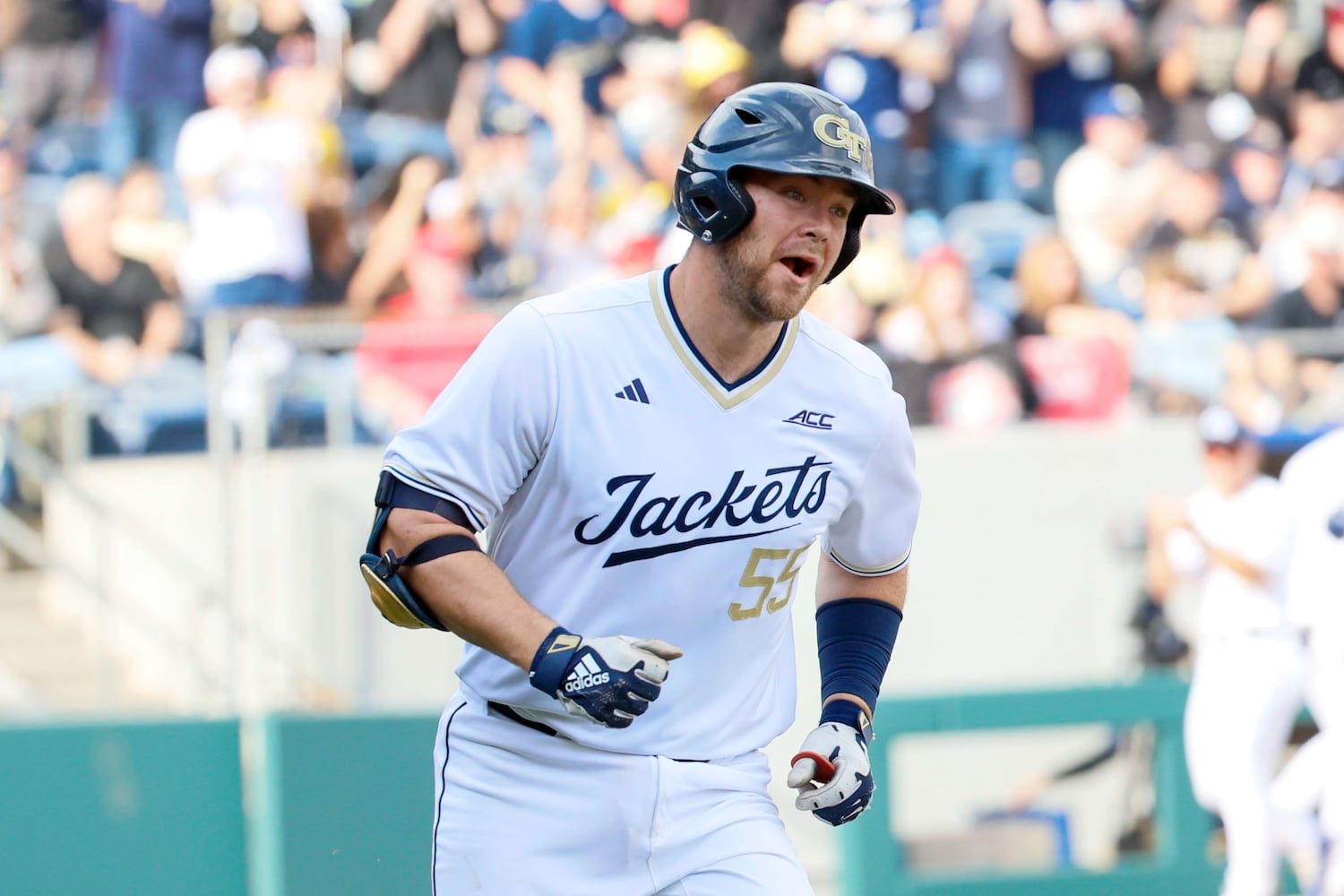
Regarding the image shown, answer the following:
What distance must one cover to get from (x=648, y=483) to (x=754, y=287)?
404 mm

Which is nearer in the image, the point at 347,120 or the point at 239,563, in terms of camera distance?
the point at 239,563

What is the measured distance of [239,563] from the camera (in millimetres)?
A: 6383

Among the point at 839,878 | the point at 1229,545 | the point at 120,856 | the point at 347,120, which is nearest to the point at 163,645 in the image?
the point at 120,856

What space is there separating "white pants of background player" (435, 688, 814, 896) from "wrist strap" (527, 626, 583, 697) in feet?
1.16

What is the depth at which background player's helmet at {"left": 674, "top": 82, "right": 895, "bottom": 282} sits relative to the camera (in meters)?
3.07

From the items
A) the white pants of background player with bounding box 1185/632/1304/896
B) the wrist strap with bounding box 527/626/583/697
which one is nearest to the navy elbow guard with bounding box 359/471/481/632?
the wrist strap with bounding box 527/626/583/697

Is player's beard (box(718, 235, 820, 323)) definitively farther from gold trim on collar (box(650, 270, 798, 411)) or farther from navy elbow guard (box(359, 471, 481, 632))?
navy elbow guard (box(359, 471, 481, 632))

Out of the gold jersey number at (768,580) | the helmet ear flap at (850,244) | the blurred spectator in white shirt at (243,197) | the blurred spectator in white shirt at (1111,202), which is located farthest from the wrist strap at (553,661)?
the blurred spectator in white shirt at (1111,202)

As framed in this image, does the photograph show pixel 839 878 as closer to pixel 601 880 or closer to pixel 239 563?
pixel 239 563

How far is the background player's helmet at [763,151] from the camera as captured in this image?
3.07m

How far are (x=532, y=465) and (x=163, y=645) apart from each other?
4.47m

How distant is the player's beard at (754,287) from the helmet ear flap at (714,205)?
41mm

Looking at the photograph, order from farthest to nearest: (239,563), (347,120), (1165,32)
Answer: (1165,32)
(347,120)
(239,563)

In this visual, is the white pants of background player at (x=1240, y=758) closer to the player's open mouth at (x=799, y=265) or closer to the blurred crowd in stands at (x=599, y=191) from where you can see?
the blurred crowd in stands at (x=599, y=191)
